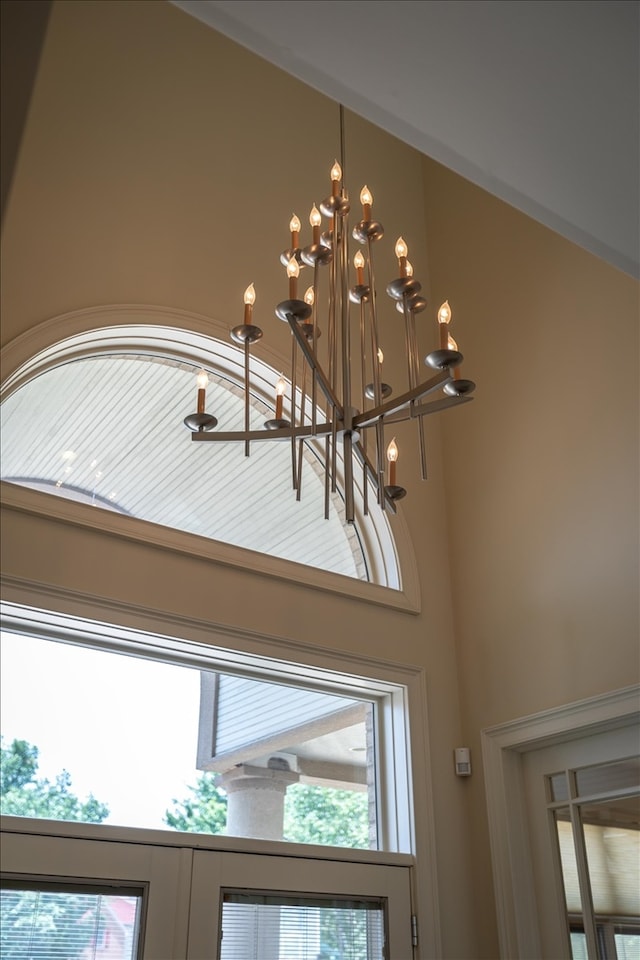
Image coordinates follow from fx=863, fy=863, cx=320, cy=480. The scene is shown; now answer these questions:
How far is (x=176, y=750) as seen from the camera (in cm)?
298

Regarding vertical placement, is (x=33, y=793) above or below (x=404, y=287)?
below

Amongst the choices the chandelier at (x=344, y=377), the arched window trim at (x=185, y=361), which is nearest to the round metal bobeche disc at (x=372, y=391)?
the chandelier at (x=344, y=377)

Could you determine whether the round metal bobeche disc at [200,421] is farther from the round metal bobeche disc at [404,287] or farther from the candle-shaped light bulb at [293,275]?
the round metal bobeche disc at [404,287]

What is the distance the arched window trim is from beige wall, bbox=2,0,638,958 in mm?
58

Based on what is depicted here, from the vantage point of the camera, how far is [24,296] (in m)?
3.13

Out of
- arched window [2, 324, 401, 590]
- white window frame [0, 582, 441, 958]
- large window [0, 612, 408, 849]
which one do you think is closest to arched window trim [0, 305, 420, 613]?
arched window [2, 324, 401, 590]

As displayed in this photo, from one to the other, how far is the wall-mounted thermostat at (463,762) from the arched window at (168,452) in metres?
0.74

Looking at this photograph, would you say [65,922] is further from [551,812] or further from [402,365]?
[402,365]

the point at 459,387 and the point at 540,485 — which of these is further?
the point at 540,485

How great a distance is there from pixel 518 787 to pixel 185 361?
87.4 inches

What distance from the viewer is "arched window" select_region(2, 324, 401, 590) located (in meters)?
3.21

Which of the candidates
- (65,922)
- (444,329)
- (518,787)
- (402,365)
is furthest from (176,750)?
(402,365)

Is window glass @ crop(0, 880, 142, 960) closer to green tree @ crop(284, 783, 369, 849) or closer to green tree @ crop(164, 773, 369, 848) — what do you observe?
green tree @ crop(164, 773, 369, 848)

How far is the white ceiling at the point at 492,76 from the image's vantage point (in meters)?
1.17
